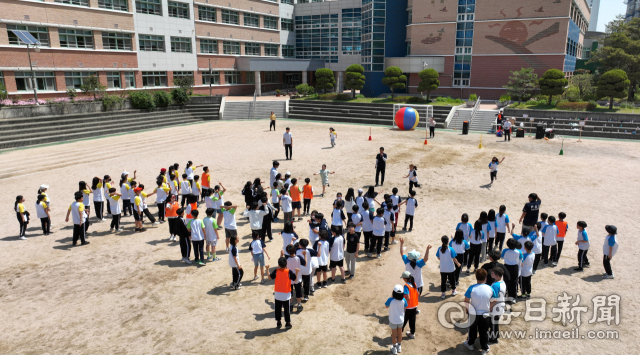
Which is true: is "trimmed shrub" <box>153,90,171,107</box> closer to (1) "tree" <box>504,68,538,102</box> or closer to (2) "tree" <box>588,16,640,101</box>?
(1) "tree" <box>504,68,538,102</box>

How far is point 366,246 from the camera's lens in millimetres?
11141

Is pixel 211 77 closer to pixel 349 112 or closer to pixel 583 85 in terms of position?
pixel 349 112

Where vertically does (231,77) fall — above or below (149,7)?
below

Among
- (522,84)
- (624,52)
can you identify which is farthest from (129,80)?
(624,52)

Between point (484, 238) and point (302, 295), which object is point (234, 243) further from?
point (484, 238)

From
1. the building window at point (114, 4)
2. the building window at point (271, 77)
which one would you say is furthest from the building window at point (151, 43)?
the building window at point (271, 77)

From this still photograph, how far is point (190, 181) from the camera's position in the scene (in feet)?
46.2

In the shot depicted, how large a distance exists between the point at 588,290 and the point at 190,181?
40.0 feet

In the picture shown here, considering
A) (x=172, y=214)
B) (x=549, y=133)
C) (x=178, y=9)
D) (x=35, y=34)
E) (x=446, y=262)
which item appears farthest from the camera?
(x=178, y=9)

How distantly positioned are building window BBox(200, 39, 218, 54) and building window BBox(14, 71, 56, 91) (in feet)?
57.9

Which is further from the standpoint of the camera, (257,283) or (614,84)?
(614,84)

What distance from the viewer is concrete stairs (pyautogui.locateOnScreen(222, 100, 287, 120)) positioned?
3984 cm

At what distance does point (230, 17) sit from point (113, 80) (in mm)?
18362

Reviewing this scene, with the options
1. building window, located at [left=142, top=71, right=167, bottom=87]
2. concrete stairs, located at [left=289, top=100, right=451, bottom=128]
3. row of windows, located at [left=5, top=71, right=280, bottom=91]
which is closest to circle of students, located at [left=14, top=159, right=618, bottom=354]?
concrete stairs, located at [left=289, top=100, right=451, bottom=128]
